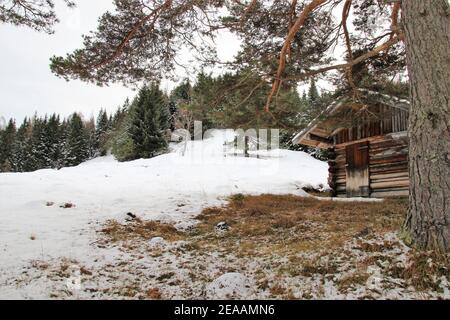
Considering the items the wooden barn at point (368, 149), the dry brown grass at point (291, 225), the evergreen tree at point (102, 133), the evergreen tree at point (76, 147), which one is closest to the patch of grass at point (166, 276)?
the dry brown grass at point (291, 225)

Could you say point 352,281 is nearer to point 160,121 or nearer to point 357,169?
point 357,169

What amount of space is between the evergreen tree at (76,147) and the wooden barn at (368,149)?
45041 mm

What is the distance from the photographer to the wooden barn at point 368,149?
10227mm

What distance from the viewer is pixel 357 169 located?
13297mm

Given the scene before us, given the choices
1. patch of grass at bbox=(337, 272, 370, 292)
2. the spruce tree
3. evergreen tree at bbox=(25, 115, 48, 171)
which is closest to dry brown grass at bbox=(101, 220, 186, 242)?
patch of grass at bbox=(337, 272, 370, 292)

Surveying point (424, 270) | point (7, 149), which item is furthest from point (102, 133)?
point (424, 270)

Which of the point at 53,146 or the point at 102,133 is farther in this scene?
the point at 102,133

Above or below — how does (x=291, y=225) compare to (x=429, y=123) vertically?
below

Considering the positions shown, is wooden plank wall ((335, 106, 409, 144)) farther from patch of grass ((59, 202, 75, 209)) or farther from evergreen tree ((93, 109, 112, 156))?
evergreen tree ((93, 109, 112, 156))

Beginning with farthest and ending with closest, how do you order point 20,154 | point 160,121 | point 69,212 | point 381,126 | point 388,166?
point 20,154
point 160,121
point 381,126
point 388,166
point 69,212

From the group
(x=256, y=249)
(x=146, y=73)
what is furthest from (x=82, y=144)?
(x=256, y=249)

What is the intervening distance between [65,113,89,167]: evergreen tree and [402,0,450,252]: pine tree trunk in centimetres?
5296

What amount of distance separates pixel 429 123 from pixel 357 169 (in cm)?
953
